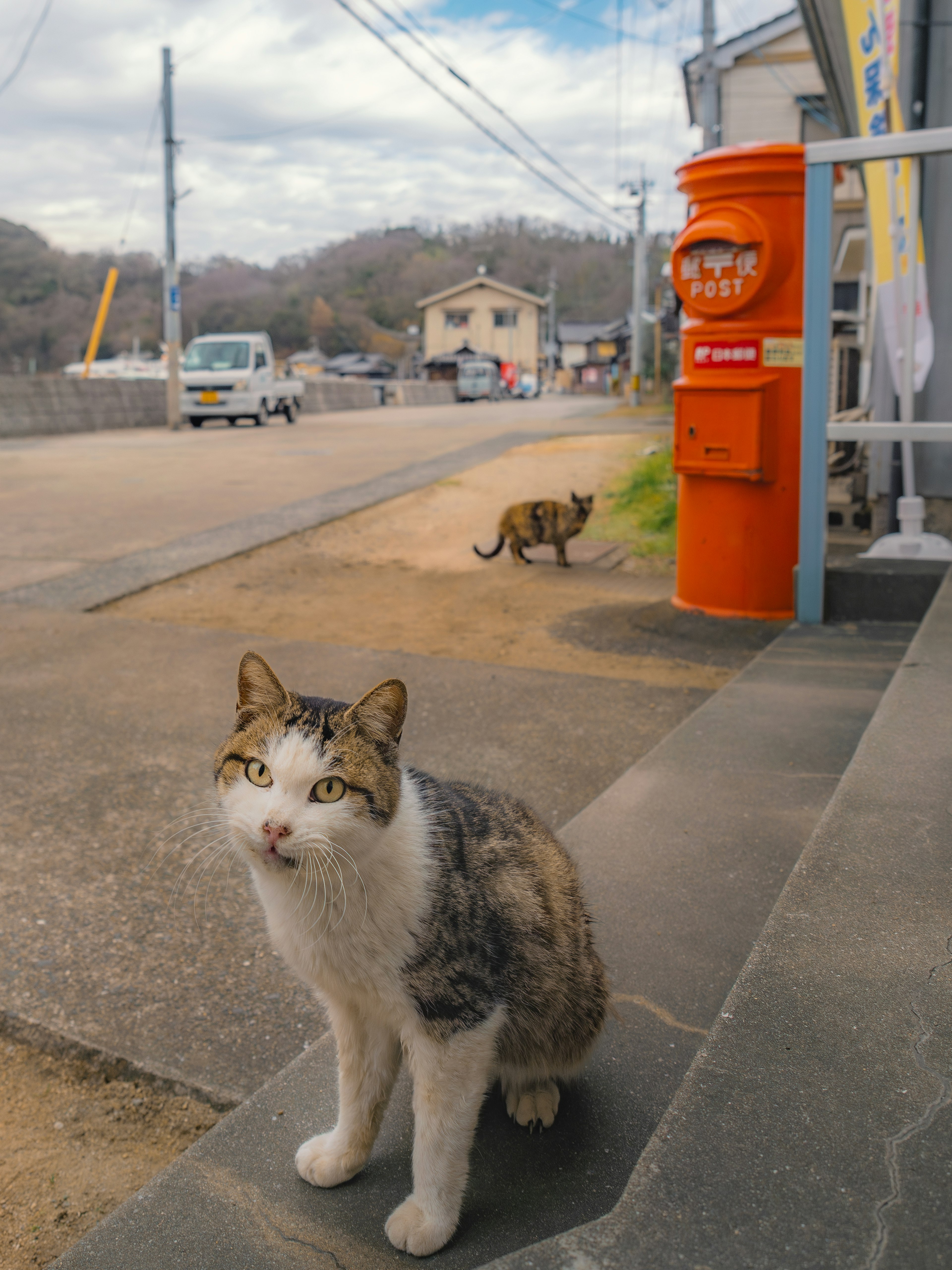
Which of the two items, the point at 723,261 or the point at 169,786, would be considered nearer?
the point at 169,786

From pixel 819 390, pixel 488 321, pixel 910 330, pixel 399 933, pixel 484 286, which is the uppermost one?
pixel 484 286

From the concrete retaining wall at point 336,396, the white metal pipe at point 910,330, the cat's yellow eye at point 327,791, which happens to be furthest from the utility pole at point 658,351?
the cat's yellow eye at point 327,791

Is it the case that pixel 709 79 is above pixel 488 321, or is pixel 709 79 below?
below

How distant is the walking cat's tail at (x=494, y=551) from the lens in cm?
830

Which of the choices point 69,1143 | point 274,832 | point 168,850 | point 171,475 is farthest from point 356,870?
point 171,475

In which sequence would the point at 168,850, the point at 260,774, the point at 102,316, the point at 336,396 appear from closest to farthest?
the point at 260,774, the point at 168,850, the point at 102,316, the point at 336,396

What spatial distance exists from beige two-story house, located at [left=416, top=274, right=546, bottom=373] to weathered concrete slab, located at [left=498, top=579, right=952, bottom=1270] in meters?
80.4

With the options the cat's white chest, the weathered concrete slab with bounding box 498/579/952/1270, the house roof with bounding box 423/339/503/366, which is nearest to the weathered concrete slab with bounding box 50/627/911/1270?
the weathered concrete slab with bounding box 498/579/952/1270

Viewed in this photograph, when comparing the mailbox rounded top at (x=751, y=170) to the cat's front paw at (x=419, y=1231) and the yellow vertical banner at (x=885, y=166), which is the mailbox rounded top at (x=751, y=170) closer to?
the yellow vertical banner at (x=885, y=166)

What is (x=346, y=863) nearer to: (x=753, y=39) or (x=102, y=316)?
(x=753, y=39)

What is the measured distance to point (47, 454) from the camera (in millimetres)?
15688

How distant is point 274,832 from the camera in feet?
4.93

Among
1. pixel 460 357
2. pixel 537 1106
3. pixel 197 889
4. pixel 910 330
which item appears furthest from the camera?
pixel 460 357

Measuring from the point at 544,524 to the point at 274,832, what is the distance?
21.8 feet
